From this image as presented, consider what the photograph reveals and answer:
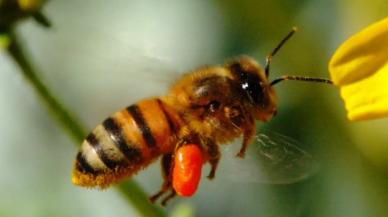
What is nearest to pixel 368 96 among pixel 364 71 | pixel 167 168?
pixel 364 71

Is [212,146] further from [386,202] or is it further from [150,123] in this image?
[386,202]

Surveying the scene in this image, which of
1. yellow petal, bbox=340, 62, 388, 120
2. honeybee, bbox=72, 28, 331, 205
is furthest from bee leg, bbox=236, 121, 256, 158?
yellow petal, bbox=340, 62, 388, 120

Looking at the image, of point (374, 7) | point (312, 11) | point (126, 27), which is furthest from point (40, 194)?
point (374, 7)

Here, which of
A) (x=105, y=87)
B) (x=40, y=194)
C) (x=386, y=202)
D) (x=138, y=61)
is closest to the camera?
(x=138, y=61)

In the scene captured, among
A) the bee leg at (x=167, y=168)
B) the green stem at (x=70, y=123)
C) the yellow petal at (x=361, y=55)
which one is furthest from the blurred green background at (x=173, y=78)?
the yellow petal at (x=361, y=55)

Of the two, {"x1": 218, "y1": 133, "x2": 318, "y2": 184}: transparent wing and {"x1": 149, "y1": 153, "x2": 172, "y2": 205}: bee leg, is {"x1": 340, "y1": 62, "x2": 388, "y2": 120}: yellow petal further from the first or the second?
{"x1": 149, "y1": 153, "x2": 172, "y2": 205}: bee leg

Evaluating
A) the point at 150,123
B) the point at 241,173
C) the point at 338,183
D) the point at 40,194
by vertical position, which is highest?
the point at 150,123
